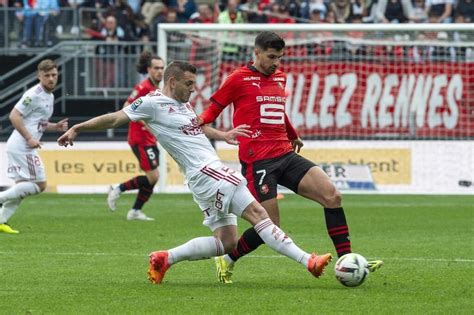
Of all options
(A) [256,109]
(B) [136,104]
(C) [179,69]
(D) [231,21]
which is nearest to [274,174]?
(A) [256,109]

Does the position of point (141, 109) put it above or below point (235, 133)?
above

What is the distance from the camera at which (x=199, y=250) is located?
10.3 metres

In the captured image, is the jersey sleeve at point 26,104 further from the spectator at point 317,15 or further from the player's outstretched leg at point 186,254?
the spectator at point 317,15

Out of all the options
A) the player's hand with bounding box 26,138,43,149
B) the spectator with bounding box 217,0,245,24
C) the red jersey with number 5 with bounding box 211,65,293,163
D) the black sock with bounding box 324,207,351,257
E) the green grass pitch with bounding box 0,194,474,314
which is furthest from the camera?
the spectator with bounding box 217,0,245,24

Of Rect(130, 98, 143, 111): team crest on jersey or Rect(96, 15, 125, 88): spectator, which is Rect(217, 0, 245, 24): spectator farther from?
Rect(130, 98, 143, 111): team crest on jersey

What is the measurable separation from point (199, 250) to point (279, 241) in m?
0.82

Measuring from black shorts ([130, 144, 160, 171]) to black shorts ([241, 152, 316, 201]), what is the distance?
745 centimetres

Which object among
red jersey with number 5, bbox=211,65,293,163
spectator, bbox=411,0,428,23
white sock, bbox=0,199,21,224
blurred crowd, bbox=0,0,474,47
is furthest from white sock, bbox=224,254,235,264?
spectator, bbox=411,0,428,23

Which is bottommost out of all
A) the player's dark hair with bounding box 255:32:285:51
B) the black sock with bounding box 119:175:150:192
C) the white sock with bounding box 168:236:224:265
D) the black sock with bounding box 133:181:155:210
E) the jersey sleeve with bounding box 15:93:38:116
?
the black sock with bounding box 133:181:155:210

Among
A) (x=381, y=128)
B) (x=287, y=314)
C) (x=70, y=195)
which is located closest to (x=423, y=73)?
(x=381, y=128)

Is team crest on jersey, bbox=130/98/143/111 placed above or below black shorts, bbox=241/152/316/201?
above

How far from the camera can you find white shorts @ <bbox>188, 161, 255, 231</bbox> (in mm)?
9977

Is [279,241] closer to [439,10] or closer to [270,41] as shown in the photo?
[270,41]

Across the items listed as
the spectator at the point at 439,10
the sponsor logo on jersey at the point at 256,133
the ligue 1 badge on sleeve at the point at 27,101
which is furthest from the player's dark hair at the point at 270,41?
the spectator at the point at 439,10
